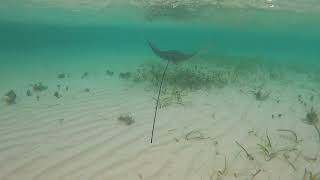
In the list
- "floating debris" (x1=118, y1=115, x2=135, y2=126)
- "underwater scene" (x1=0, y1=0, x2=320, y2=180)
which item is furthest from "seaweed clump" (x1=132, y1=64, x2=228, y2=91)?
"floating debris" (x1=118, y1=115, x2=135, y2=126)

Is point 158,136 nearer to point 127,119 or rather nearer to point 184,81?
point 127,119

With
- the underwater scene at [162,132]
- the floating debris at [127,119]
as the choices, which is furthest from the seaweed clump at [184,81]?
the floating debris at [127,119]

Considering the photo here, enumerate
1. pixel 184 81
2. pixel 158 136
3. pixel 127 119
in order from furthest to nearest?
pixel 184 81, pixel 127 119, pixel 158 136

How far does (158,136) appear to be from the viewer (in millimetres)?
7398

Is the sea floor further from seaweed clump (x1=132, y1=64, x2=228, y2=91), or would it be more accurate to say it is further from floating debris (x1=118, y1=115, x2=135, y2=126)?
seaweed clump (x1=132, y1=64, x2=228, y2=91)

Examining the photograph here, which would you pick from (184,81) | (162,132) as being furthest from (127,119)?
(184,81)

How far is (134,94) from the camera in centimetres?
Answer: 1177

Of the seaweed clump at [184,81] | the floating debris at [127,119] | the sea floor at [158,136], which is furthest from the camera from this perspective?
the seaweed clump at [184,81]

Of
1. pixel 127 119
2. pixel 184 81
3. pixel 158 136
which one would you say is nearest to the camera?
pixel 158 136

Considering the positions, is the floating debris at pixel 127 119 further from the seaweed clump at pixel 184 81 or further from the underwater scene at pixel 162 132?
the seaweed clump at pixel 184 81

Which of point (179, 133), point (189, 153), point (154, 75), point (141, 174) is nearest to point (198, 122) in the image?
point (179, 133)

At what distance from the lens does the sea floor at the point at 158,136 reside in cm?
571

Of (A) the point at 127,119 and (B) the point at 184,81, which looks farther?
(B) the point at 184,81

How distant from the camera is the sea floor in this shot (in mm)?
5715
